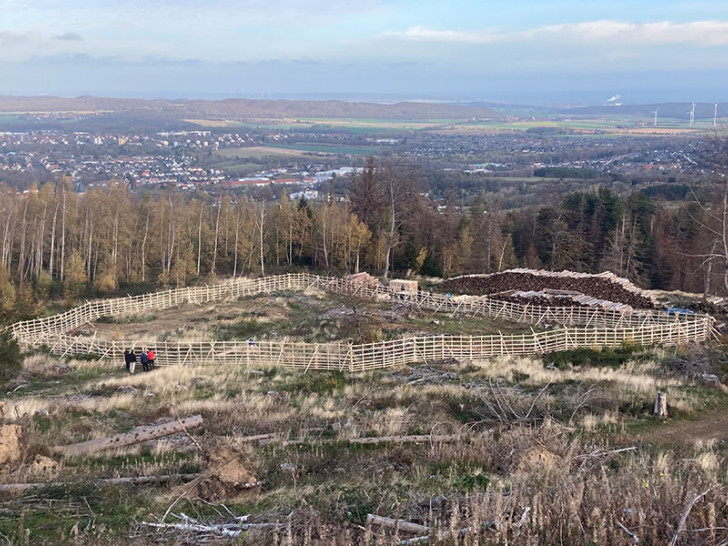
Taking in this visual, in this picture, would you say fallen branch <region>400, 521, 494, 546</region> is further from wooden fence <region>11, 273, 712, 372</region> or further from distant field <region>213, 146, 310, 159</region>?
distant field <region>213, 146, 310, 159</region>

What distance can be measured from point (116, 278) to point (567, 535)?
40.6m

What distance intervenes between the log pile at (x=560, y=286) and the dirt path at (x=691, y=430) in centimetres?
1497

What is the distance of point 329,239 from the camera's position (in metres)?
47.8

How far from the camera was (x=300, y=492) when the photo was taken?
781 cm

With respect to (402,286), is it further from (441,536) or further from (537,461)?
(441,536)

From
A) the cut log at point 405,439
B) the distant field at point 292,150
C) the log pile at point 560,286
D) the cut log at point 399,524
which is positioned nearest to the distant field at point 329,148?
the distant field at point 292,150

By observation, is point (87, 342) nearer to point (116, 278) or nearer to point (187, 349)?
→ point (187, 349)

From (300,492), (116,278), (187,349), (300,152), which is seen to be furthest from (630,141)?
(300,492)

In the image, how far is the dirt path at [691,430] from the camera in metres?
11.4

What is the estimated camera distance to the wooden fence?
20.5 m

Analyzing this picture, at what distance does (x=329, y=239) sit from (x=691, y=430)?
37098mm

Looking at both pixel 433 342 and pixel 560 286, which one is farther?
pixel 560 286

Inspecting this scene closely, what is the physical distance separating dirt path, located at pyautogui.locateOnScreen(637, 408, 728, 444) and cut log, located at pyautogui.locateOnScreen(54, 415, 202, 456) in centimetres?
788

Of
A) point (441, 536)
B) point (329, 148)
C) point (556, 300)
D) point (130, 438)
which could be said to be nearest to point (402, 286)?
point (556, 300)
